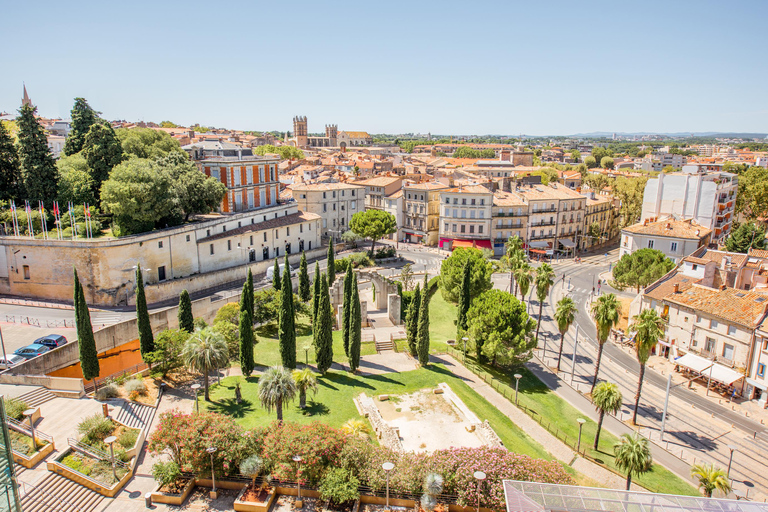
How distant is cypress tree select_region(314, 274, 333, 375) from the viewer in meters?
34.8

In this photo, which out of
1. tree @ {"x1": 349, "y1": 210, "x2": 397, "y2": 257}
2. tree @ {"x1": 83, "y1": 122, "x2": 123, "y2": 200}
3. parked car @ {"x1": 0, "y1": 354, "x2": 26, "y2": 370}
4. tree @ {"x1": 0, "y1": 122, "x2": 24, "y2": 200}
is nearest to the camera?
parked car @ {"x1": 0, "y1": 354, "x2": 26, "y2": 370}

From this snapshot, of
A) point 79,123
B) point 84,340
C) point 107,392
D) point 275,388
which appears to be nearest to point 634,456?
point 275,388

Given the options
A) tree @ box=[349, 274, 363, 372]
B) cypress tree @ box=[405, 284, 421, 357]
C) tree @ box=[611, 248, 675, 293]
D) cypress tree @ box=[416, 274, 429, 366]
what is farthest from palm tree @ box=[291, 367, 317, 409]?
tree @ box=[611, 248, 675, 293]

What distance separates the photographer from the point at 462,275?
5053 centimetres

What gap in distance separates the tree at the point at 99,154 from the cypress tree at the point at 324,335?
37174 mm

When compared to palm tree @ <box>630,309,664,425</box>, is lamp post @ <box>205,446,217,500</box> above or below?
below

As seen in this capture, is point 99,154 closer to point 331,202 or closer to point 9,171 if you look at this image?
point 9,171

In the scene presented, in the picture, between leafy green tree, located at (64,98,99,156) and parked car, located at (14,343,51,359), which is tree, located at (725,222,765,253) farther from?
leafy green tree, located at (64,98,99,156)

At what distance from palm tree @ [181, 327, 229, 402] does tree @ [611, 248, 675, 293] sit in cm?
4832

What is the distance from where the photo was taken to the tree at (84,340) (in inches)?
1229

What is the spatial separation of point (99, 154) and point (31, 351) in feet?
99.4

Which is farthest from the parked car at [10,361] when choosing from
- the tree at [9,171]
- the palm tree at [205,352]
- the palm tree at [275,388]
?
the tree at [9,171]

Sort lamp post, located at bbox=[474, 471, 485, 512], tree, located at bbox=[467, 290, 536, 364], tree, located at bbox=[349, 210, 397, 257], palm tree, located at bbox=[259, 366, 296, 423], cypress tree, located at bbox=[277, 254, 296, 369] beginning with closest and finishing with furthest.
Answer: lamp post, located at bbox=[474, 471, 485, 512]
palm tree, located at bbox=[259, 366, 296, 423]
cypress tree, located at bbox=[277, 254, 296, 369]
tree, located at bbox=[467, 290, 536, 364]
tree, located at bbox=[349, 210, 397, 257]

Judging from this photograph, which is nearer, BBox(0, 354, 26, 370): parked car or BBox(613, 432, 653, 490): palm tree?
BBox(613, 432, 653, 490): palm tree
